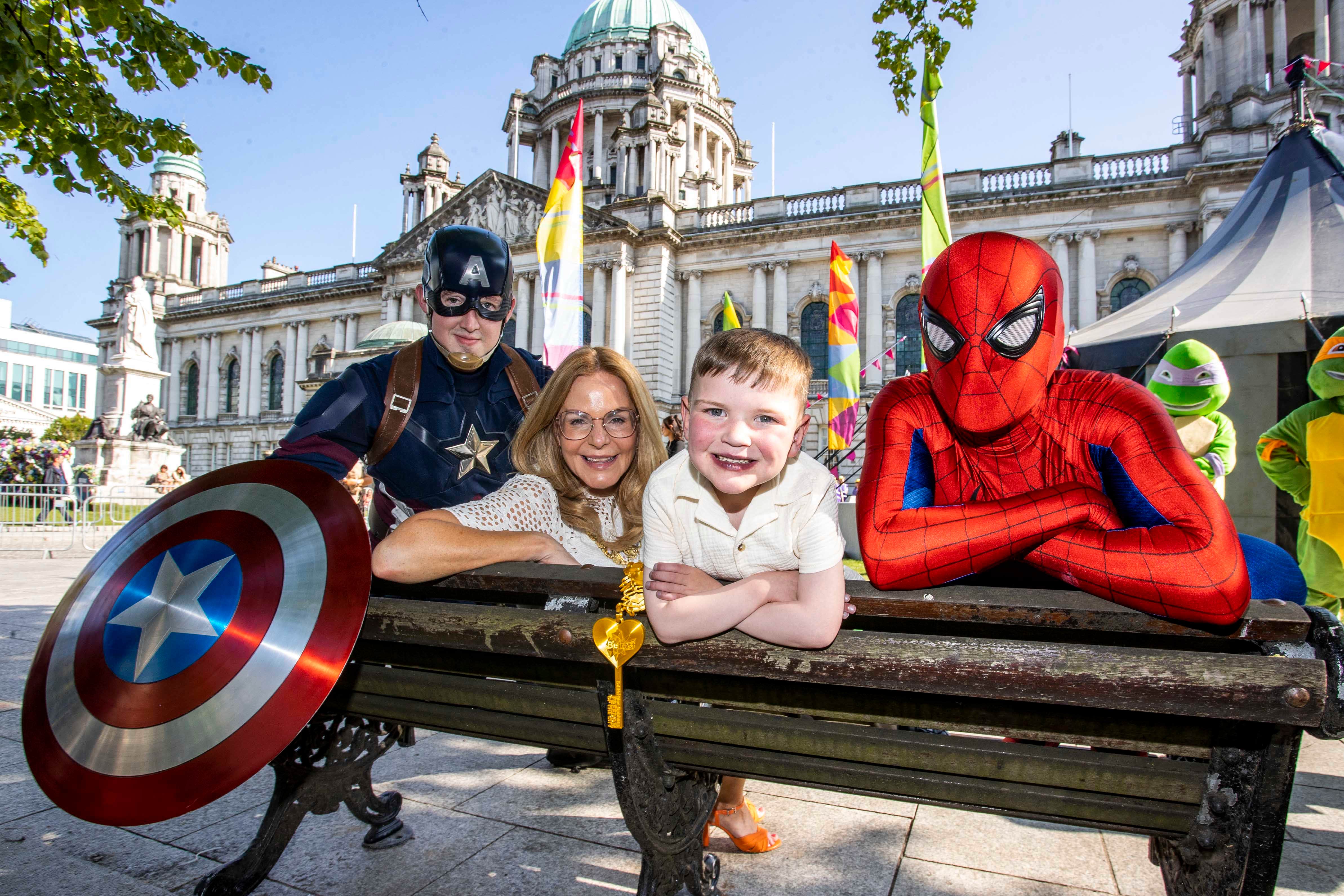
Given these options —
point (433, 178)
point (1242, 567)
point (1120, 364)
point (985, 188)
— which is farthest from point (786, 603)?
point (433, 178)

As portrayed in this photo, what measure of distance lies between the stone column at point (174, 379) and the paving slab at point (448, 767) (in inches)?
2036

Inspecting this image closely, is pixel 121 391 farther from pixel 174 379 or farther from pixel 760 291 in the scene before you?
pixel 174 379

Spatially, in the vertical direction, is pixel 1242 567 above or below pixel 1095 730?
above

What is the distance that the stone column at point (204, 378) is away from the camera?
4447cm

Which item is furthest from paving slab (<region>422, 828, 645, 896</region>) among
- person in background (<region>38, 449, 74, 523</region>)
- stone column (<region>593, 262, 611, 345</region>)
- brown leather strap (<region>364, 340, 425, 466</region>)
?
stone column (<region>593, 262, 611, 345</region>)

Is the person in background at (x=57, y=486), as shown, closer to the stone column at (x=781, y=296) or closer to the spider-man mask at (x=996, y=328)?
the spider-man mask at (x=996, y=328)

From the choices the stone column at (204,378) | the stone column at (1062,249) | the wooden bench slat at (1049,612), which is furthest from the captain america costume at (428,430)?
the stone column at (204,378)

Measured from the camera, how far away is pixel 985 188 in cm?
2731

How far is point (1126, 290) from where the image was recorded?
2491cm

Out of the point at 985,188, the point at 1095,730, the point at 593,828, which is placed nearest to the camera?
the point at 1095,730

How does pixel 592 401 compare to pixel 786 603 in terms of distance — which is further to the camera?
pixel 592 401

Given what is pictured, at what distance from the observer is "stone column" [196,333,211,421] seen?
44.5 meters

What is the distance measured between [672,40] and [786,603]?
171 ft

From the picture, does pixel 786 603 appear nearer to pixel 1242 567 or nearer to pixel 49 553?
pixel 1242 567
